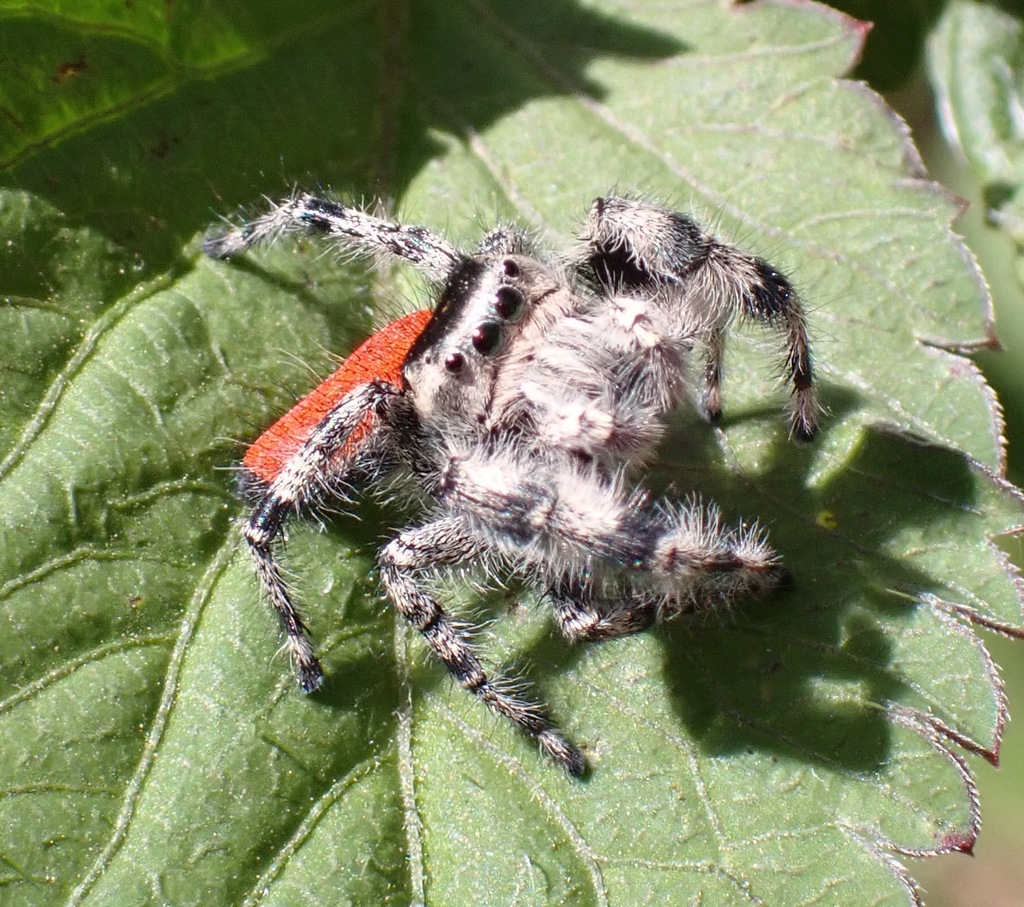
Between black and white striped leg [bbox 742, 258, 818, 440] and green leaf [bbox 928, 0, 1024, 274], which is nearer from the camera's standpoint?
black and white striped leg [bbox 742, 258, 818, 440]

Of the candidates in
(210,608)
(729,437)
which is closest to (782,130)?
(729,437)

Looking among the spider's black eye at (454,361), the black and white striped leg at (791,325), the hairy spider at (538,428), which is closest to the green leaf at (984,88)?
the black and white striped leg at (791,325)

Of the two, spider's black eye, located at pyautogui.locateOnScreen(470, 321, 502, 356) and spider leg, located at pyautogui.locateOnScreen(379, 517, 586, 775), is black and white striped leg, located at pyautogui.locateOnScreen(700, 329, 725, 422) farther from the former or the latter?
spider leg, located at pyautogui.locateOnScreen(379, 517, 586, 775)

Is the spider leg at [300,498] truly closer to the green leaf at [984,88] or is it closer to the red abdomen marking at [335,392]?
the red abdomen marking at [335,392]

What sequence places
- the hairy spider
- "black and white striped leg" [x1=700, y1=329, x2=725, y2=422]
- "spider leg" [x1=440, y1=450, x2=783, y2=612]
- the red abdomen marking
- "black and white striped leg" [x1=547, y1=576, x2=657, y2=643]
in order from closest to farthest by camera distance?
1. "spider leg" [x1=440, y1=450, x2=783, y2=612]
2. the hairy spider
3. "black and white striped leg" [x1=547, y1=576, x2=657, y2=643]
4. the red abdomen marking
5. "black and white striped leg" [x1=700, y1=329, x2=725, y2=422]

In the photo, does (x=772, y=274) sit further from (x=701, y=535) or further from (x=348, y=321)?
(x=348, y=321)

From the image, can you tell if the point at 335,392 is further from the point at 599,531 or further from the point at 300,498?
the point at 599,531

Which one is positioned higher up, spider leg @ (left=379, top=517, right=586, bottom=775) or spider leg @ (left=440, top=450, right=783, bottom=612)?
spider leg @ (left=440, top=450, right=783, bottom=612)

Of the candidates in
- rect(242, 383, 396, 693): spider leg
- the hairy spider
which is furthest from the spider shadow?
rect(242, 383, 396, 693): spider leg
